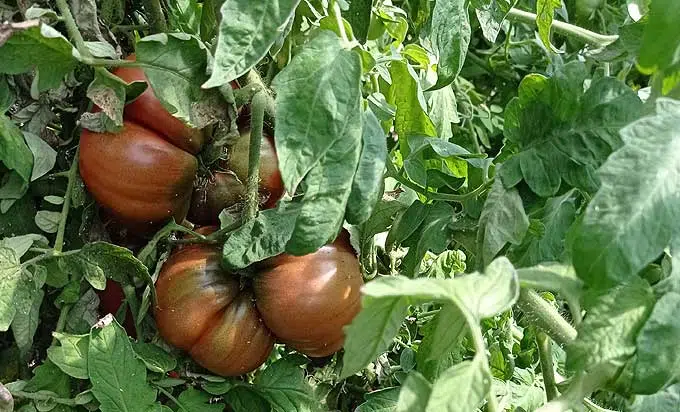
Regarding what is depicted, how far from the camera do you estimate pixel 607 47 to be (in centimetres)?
91

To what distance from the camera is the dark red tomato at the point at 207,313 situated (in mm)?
759

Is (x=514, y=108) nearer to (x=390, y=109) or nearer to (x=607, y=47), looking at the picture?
(x=390, y=109)

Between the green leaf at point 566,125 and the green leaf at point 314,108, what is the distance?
15 cm

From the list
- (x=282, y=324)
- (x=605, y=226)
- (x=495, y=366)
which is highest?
(x=605, y=226)

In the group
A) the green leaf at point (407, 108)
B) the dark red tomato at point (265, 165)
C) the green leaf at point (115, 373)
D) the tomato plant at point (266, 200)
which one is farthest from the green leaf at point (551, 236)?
the green leaf at point (115, 373)

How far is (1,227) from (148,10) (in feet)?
0.78

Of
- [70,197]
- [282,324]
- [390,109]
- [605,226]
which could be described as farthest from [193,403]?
[605,226]

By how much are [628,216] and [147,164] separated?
0.42 metres

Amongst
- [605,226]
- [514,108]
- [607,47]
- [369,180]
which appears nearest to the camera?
[605,226]

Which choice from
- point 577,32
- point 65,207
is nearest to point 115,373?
point 65,207

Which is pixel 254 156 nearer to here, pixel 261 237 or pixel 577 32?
pixel 261 237

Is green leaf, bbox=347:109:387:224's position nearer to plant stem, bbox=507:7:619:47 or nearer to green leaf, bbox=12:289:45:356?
green leaf, bbox=12:289:45:356

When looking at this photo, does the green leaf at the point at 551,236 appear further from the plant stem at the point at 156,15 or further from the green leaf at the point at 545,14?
the plant stem at the point at 156,15

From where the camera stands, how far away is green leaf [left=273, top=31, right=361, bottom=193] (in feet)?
1.81
